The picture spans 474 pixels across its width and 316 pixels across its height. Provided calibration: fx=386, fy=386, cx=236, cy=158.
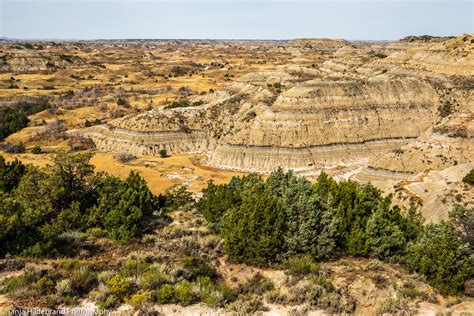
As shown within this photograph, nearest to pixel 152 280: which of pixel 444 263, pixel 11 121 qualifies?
pixel 444 263

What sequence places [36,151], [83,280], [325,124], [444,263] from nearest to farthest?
[83,280] → [444,263] → [325,124] → [36,151]

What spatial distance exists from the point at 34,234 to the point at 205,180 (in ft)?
104

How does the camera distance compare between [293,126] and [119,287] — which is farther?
[293,126]

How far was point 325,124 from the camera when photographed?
61.1m

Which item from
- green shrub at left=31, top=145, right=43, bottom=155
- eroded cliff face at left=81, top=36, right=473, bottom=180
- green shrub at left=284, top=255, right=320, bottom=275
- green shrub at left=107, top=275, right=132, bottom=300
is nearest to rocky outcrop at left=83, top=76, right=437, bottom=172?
eroded cliff face at left=81, top=36, right=473, bottom=180

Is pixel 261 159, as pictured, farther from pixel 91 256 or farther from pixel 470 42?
pixel 470 42

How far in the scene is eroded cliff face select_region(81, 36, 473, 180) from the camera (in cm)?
5631

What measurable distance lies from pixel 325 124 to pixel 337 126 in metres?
2.15

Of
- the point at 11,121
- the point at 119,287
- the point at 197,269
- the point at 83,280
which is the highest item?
the point at 11,121

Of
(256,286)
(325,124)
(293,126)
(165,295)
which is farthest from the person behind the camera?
(325,124)

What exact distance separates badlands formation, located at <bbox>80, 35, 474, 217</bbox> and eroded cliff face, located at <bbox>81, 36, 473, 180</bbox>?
15cm

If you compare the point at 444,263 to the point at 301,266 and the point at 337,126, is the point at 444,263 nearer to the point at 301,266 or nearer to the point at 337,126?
the point at 301,266

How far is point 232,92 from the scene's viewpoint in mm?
83750

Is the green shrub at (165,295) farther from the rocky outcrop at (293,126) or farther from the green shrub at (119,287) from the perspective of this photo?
the rocky outcrop at (293,126)
